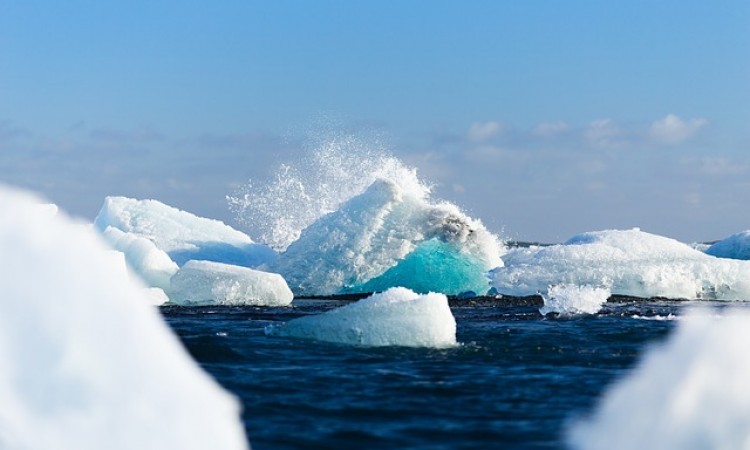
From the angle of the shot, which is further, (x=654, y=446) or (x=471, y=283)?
(x=471, y=283)

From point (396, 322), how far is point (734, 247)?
26068 mm

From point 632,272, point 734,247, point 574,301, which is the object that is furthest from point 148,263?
point 734,247

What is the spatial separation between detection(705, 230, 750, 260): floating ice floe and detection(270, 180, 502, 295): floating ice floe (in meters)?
11.9

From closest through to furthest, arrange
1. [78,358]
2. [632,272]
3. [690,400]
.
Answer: [78,358], [690,400], [632,272]

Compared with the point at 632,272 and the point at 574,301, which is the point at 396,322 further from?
the point at 632,272

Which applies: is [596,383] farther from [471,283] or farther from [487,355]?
[471,283]

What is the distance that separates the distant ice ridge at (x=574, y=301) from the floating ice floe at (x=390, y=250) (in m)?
5.81

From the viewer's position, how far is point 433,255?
97.2ft

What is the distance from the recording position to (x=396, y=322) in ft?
49.7

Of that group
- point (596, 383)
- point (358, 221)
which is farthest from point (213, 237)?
point (596, 383)

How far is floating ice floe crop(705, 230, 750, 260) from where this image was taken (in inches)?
1473

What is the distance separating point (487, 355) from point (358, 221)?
14812 mm

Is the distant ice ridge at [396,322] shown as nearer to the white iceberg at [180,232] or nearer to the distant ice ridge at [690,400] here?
the distant ice ridge at [690,400]

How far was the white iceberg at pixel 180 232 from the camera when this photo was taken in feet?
106
